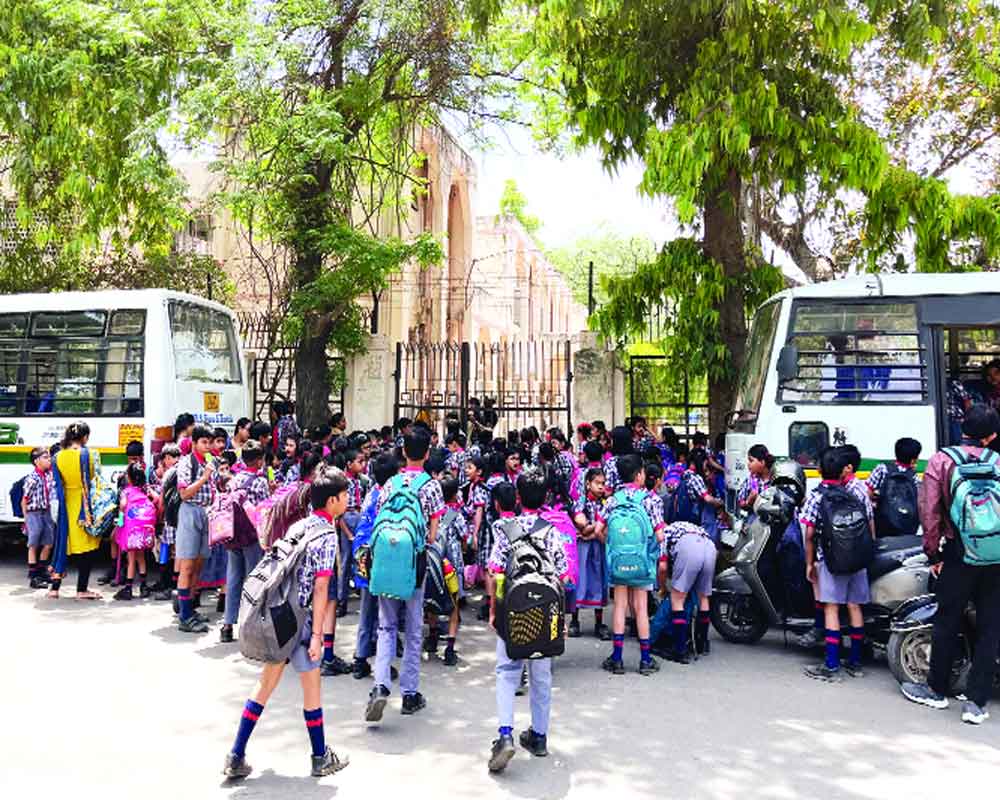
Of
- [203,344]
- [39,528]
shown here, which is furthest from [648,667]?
[203,344]

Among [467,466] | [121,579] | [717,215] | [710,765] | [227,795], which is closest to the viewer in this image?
[227,795]

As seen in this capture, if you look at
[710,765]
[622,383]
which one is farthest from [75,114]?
[710,765]

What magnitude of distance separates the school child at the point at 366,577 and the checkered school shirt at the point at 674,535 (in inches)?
87.0

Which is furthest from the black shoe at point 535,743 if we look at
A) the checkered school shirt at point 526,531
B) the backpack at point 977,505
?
the backpack at point 977,505

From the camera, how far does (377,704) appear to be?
17.1 feet

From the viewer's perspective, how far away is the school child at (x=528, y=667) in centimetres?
462

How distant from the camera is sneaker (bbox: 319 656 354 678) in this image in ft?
21.1

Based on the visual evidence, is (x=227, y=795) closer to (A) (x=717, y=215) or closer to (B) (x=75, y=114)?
(A) (x=717, y=215)

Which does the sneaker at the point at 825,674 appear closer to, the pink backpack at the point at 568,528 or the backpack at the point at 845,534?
the backpack at the point at 845,534

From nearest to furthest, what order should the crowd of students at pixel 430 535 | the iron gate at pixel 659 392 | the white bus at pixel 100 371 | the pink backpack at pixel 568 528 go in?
the crowd of students at pixel 430 535 < the pink backpack at pixel 568 528 < the white bus at pixel 100 371 < the iron gate at pixel 659 392

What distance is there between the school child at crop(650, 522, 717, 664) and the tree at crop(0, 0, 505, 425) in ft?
25.0

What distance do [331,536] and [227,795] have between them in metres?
1.36

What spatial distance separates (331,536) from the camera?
455cm

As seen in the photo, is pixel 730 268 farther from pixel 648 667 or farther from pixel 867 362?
pixel 648 667
